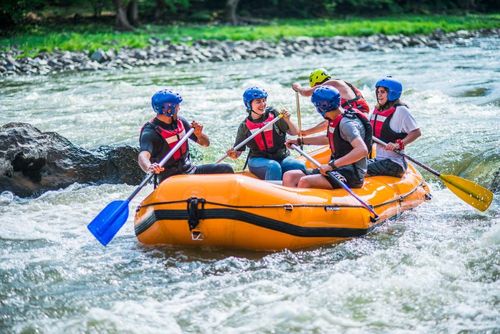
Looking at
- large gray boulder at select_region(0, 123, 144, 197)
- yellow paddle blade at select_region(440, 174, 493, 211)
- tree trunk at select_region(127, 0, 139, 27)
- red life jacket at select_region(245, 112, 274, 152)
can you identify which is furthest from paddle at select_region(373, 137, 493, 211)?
tree trunk at select_region(127, 0, 139, 27)

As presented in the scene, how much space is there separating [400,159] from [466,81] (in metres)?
8.55

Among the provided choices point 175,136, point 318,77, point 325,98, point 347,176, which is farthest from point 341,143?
point 318,77

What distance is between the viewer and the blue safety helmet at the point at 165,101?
6652mm

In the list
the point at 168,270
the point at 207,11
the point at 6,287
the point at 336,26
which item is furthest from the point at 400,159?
the point at 207,11

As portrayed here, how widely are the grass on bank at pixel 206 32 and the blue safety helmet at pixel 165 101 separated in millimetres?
14354

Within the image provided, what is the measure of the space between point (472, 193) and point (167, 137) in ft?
9.70

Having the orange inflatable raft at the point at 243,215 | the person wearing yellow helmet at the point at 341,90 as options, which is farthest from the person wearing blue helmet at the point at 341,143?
the person wearing yellow helmet at the point at 341,90

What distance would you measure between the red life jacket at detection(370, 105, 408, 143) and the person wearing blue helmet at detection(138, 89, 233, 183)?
1.64m

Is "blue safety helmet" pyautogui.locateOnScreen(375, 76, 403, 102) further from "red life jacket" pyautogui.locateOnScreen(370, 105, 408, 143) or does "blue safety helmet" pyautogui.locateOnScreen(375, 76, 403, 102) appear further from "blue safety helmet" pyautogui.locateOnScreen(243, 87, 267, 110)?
"blue safety helmet" pyautogui.locateOnScreen(243, 87, 267, 110)

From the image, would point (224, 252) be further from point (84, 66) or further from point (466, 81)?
point (84, 66)

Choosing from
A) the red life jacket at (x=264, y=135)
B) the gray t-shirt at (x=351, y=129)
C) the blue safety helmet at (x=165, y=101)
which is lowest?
the red life jacket at (x=264, y=135)

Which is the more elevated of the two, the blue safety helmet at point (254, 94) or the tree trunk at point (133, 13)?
the blue safety helmet at point (254, 94)

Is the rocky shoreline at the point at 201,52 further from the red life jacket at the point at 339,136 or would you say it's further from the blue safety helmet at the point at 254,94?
the red life jacket at the point at 339,136

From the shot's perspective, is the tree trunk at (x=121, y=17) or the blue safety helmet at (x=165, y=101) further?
the tree trunk at (x=121, y=17)
